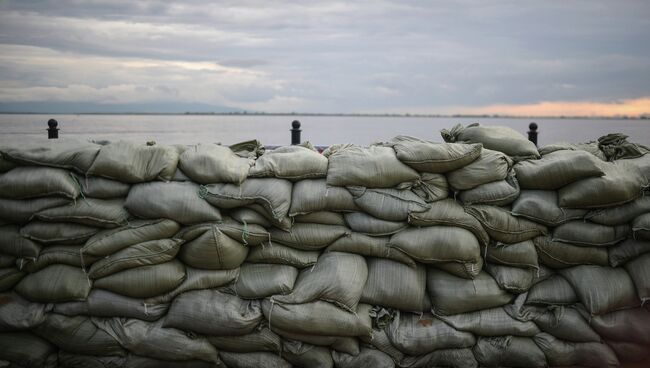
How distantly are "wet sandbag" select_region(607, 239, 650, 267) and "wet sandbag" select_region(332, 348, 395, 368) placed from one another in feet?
4.12

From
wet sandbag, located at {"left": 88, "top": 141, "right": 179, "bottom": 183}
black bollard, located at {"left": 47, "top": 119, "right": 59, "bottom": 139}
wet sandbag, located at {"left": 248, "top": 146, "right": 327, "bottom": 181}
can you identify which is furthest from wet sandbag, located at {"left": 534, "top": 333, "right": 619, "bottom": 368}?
black bollard, located at {"left": 47, "top": 119, "right": 59, "bottom": 139}

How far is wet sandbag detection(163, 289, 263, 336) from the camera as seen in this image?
9.68ft

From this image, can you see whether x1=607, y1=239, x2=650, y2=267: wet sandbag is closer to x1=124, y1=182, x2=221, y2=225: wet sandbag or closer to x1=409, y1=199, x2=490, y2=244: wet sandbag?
x1=409, y1=199, x2=490, y2=244: wet sandbag

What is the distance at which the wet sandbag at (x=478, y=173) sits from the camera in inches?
124

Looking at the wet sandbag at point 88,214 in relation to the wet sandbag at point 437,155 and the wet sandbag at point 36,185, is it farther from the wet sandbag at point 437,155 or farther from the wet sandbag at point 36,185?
the wet sandbag at point 437,155

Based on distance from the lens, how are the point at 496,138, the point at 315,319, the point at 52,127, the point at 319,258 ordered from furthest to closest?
the point at 52,127 → the point at 496,138 → the point at 319,258 → the point at 315,319

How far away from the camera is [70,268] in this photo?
304cm

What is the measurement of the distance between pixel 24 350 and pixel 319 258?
151cm

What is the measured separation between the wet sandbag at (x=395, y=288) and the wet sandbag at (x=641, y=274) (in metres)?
1.06

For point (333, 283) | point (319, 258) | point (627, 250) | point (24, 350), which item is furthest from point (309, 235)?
point (627, 250)

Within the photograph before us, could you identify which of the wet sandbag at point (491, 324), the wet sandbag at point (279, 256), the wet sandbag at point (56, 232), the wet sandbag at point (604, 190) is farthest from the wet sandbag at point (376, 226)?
the wet sandbag at point (56, 232)

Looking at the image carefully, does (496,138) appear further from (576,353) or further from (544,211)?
(576,353)

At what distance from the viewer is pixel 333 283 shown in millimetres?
2965

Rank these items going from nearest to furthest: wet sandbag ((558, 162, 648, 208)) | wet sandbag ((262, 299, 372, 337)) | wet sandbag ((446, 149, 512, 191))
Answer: wet sandbag ((262, 299, 372, 337))
wet sandbag ((558, 162, 648, 208))
wet sandbag ((446, 149, 512, 191))
